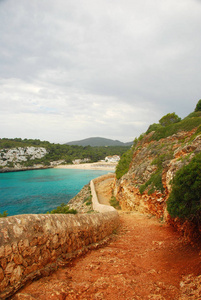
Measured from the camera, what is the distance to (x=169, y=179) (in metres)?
7.75

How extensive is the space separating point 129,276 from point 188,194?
2.49 m

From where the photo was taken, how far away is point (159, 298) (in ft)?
9.17

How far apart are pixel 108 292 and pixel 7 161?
297ft

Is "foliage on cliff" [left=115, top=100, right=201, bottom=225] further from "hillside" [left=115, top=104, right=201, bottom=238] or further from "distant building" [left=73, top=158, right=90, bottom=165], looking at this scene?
"distant building" [left=73, top=158, right=90, bottom=165]

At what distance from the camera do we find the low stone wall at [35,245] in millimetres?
2873

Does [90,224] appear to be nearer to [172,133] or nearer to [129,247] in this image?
[129,247]

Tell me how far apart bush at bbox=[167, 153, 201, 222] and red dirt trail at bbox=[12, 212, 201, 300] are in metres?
0.92

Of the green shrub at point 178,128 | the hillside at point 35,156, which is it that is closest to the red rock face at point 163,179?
the green shrub at point 178,128

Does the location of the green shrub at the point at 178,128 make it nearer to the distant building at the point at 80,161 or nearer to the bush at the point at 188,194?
the bush at the point at 188,194

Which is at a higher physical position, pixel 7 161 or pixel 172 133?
pixel 172 133

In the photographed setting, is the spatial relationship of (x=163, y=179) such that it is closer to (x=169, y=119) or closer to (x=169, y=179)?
(x=169, y=179)

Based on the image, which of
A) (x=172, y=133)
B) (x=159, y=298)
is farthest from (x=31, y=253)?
(x=172, y=133)

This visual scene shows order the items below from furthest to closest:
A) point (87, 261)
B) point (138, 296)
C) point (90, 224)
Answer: point (90, 224) < point (87, 261) < point (138, 296)

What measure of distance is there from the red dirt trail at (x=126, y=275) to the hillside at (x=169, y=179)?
1.04 metres
